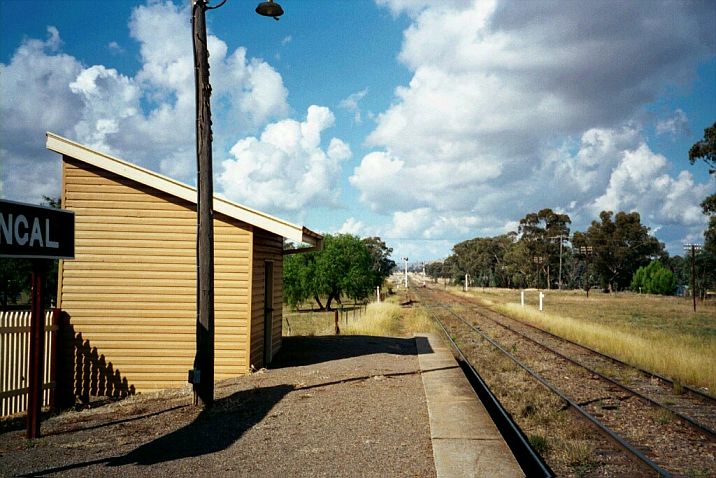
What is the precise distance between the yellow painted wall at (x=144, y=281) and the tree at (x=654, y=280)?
247ft

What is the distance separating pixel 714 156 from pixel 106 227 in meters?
39.7

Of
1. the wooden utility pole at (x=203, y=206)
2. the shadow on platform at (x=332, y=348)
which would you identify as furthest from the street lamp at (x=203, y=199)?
the shadow on platform at (x=332, y=348)

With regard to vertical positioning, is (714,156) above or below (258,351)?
above

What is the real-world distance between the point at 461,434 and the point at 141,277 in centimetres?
684

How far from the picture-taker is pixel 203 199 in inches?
321

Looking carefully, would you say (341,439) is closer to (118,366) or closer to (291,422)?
(291,422)

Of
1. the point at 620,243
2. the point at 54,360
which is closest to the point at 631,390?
the point at 54,360

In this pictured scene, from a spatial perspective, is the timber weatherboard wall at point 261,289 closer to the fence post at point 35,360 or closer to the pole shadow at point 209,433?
the pole shadow at point 209,433

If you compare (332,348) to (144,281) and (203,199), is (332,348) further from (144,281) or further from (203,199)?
(203,199)

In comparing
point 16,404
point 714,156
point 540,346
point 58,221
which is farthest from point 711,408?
point 714,156

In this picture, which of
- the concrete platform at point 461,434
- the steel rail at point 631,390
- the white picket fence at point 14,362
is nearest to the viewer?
the concrete platform at point 461,434

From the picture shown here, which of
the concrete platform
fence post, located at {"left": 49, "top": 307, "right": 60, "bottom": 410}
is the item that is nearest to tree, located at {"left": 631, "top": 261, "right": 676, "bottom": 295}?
the concrete platform

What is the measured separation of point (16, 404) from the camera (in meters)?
8.85

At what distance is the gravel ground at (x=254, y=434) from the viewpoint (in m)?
5.74
